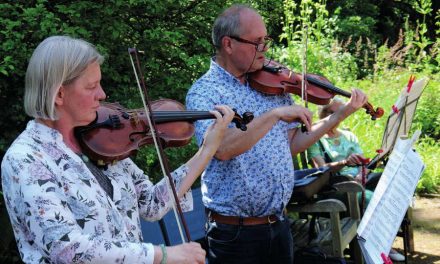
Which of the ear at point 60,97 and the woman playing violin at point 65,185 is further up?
the ear at point 60,97

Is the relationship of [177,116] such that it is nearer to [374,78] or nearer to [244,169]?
[244,169]

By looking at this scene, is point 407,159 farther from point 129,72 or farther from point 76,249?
point 129,72

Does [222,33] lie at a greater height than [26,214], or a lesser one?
greater

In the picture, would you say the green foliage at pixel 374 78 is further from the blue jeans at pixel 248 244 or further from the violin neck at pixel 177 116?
the violin neck at pixel 177 116

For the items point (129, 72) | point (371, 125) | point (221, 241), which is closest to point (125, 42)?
point (129, 72)

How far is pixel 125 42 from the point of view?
383 cm

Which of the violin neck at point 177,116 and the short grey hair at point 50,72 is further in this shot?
the violin neck at point 177,116

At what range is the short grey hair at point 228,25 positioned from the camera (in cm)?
264

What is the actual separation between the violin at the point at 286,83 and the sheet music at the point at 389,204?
27.0 inches

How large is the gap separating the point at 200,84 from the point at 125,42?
55.5 inches

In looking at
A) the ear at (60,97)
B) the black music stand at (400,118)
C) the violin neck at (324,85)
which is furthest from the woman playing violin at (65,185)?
the black music stand at (400,118)

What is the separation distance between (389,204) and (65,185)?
1.13m

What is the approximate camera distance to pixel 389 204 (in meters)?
2.06


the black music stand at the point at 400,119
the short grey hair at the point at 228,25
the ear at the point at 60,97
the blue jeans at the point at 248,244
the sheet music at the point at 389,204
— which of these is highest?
the short grey hair at the point at 228,25
